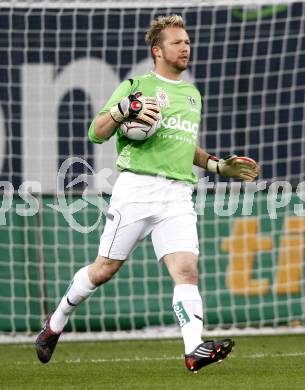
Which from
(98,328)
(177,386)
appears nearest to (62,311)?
(177,386)

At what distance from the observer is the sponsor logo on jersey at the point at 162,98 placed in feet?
22.8

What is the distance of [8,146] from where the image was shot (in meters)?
12.7

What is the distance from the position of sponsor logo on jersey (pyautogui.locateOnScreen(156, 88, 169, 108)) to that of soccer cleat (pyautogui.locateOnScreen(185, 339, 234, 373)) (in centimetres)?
149

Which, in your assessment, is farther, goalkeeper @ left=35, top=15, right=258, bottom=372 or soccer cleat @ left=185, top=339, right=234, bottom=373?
goalkeeper @ left=35, top=15, right=258, bottom=372

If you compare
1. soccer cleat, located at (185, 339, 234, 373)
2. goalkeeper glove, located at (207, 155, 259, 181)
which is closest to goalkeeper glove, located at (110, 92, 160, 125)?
goalkeeper glove, located at (207, 155, 259, 181)

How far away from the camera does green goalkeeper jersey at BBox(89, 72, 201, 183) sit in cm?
691

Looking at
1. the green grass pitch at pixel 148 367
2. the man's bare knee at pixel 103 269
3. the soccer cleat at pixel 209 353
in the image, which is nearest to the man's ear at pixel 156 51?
the man's bare knee at pixel 103 269

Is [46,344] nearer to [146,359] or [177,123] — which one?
[146,359]

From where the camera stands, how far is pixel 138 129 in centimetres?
679

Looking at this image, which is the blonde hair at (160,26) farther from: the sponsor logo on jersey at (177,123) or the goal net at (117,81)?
the goal net at (117,81)

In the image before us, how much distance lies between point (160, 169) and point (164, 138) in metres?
0.19

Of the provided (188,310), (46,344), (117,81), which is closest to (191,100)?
(188,310)

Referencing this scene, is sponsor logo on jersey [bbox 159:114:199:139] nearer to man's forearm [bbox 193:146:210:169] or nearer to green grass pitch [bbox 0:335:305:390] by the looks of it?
man's forearm [bbox 193:146:210:169]

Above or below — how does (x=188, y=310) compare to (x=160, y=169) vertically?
below
